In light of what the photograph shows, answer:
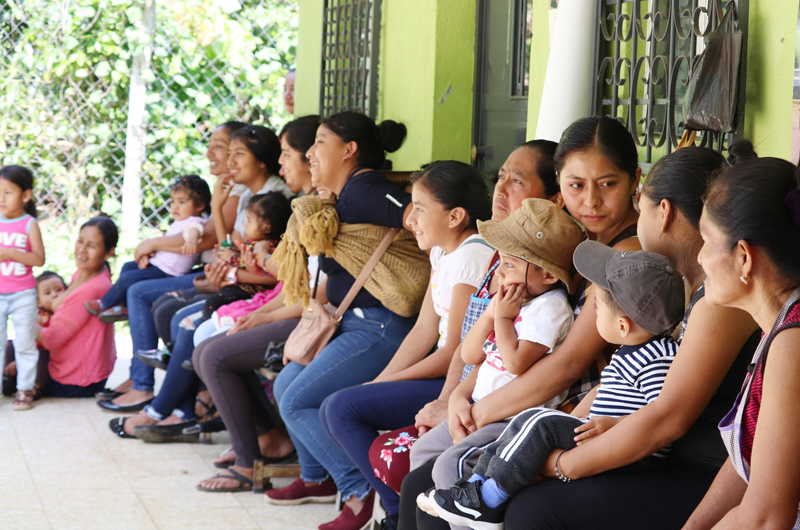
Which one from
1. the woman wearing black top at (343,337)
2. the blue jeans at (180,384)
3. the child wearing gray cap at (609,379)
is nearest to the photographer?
the child wearing gray cap at (609,379)

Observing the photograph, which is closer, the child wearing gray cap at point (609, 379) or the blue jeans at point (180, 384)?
the child wearing gray cap at point (609, 379)

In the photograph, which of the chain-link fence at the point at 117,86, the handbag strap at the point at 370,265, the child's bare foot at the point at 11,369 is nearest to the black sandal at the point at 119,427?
the child's bare foot at the point at 11,369

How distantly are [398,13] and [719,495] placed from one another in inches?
147

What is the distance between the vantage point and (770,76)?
2328 mm

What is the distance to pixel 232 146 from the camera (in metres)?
4.96

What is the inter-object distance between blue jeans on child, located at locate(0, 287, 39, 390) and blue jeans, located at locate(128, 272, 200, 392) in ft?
1.84

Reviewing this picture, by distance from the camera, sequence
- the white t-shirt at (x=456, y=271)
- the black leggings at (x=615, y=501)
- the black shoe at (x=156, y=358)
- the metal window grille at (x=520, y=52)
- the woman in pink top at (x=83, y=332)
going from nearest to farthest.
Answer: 1. the black leggings at (x=615, y=501)
2. the white t-shirt at (x=456, y=271)
3. the metal window grille at (x=520, y=52)
4. the black shoe at (x=156, y=358)
5. the woman in pink top at (x=83, y=332)

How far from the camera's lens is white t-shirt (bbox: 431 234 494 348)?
284 centimetres

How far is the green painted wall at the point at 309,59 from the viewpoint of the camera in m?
6.10

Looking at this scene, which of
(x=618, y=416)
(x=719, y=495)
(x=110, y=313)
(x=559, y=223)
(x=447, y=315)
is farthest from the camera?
(x=110, y=313)

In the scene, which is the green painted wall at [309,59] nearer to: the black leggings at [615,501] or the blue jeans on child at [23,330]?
the blue jeans on child at [23,330]

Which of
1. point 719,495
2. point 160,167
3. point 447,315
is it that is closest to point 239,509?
point 447,315

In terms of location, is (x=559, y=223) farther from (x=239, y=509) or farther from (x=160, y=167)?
(x=160, y=167)

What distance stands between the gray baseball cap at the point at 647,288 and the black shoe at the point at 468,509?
51cm
